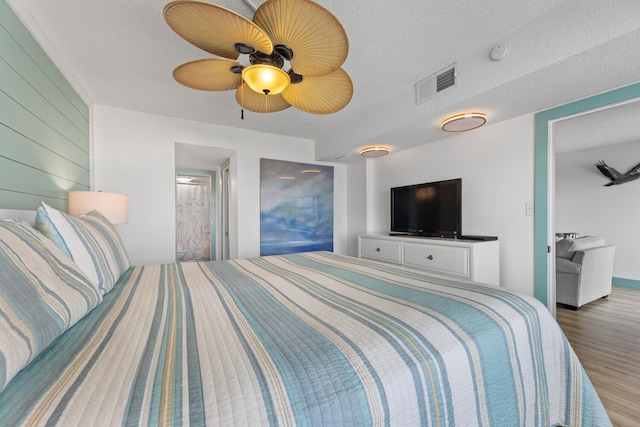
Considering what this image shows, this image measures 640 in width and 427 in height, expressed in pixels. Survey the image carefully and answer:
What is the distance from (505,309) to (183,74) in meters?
1.99

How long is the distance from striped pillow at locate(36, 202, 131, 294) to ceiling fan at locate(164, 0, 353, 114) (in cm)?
98

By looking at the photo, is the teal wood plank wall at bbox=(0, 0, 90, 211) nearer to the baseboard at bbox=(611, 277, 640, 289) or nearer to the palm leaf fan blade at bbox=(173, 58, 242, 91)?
the palm leaf fan blade at bbox=(173, 58, 242, 91)

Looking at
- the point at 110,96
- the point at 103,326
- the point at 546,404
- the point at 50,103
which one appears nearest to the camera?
the point at 103,326

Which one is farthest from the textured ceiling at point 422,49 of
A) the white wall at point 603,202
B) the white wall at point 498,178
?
the white wall at point 603,202

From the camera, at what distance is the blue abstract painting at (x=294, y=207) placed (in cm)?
374

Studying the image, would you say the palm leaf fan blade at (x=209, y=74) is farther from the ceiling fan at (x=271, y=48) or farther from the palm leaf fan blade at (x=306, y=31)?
the palm leaf fan blade at (x=306, y=31)

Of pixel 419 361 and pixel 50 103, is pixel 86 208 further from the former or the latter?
pixel 419 361

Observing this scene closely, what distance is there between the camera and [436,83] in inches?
86.3

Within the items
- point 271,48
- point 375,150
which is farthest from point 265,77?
A: point 375,150

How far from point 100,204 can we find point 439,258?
124 inches

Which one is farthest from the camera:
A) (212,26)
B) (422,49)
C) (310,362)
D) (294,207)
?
(294,207)

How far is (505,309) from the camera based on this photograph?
95 centimetres

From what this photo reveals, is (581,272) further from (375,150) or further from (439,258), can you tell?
(375,150)

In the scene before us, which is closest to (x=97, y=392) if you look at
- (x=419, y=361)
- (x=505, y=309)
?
(x=419, y=361)
